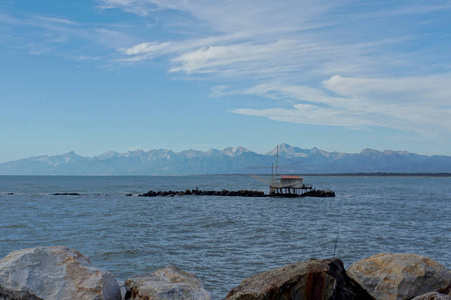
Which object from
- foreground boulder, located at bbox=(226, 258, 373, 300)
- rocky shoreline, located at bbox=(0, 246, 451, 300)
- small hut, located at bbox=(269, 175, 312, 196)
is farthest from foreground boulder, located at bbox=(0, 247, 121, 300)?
small hut, located at bbox=(269, 175, 312, 196)

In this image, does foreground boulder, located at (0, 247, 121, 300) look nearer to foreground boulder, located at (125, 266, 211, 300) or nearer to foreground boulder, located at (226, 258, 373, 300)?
foreground boulder, located at (125, 266, 211, 300)

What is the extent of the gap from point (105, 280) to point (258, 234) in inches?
769

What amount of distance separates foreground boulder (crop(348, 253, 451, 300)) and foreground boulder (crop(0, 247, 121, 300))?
A: 5.62 m

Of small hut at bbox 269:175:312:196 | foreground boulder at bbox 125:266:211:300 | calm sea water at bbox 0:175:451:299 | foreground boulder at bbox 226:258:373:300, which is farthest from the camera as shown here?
small hut at bbox 269:175:312:196

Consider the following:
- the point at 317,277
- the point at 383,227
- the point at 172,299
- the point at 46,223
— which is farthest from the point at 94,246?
the point at 383,227

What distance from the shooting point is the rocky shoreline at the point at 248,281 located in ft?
27.7

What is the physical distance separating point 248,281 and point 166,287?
70.2 inches

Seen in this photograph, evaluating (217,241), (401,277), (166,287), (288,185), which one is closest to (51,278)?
(166,287)

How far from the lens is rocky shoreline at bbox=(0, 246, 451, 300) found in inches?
333

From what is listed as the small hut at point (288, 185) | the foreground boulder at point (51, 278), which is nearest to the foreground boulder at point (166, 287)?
the foreground boulder at point (51, 278)

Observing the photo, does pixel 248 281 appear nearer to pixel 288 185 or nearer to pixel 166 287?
pixel 166 287

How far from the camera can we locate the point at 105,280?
30.1 ft

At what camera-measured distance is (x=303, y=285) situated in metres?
8.40

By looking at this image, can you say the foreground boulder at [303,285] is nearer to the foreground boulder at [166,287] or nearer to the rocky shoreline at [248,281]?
the rocky shoreline at [248,281]
